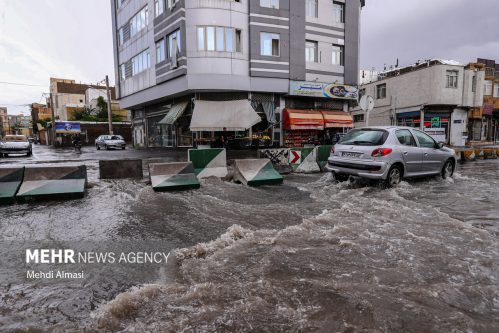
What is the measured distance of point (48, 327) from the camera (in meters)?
2.32

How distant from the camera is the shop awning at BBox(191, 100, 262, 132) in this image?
1927 cm

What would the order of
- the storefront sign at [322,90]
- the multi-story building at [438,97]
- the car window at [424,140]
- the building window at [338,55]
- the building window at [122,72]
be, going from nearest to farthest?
the car window at [424,140] < the storefront sign at [322,90] < the building window at [338,55] < the multi-story building at [438,97] < the building window at [122,72]

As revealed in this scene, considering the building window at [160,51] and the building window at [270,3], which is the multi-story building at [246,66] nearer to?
the building window at [270,3]

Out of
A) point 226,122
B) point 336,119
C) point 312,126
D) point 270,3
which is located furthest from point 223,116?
point 336,119

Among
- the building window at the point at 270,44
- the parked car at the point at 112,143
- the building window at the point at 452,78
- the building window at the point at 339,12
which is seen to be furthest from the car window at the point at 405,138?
the parked car at the point at 112,143

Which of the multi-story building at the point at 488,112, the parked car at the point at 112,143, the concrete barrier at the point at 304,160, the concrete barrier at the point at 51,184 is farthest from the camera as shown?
the multi-story building at the point at 488,112

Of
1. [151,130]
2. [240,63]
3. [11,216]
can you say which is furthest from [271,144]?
[11,216]

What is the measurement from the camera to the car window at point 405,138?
27.3 ft

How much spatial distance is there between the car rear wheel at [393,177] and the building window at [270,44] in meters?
15.3

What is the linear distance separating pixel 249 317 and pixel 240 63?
64.0 feet

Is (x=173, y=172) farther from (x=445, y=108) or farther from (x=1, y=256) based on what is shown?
(x=445, y=108)

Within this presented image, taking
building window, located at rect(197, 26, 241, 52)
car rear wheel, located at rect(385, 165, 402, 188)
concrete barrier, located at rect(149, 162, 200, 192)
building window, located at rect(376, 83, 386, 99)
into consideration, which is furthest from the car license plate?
building window, located at rect(376, 83, 386, 99)

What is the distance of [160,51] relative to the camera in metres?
22.8

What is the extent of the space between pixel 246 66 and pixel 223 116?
3.84m
